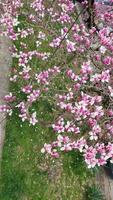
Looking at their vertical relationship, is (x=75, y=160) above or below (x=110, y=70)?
below

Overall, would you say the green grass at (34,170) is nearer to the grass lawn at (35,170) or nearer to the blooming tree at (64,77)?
the grass lawn at (35,170)

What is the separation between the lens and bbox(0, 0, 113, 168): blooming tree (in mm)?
7078

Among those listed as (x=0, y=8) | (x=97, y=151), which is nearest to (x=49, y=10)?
(x=0, y=8)

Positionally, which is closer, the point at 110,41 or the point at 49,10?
the point at 110,41

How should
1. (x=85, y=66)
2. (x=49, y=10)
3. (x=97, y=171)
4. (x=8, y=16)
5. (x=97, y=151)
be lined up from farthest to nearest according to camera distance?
1. (x=49, y=10)
2. (x=8, y=16)
3. (x=97, y=171)
4. (x=85, y=66)
5. (x=97, y=151)

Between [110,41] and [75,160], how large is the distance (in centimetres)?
223

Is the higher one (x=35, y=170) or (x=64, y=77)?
(x=64, y=77)

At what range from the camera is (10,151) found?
7.69 metres

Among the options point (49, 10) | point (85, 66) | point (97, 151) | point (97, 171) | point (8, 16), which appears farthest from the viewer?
point (49, 10)

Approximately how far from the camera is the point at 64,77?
8.99 meters

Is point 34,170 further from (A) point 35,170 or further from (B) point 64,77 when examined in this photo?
(B) point 64,77

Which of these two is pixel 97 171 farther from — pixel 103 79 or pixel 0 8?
pixel 0 8

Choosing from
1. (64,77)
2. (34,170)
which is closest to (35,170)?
(34,170)

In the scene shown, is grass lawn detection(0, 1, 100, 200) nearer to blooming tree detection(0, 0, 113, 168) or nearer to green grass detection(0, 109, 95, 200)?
green grass detection(0, 109, 95, 200)
